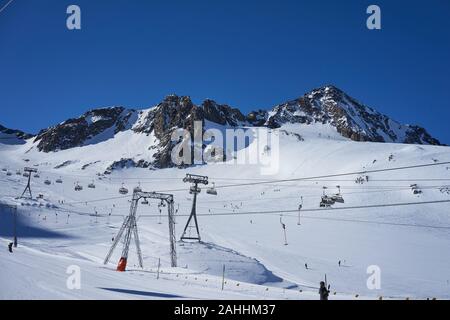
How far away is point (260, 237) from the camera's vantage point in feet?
192

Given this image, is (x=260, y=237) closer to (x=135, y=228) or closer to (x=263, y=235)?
(x=263, y=235)

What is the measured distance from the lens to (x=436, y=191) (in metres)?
88.1

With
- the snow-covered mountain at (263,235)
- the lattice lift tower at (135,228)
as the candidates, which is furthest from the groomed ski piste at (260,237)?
the lattice lift tower at (135,228)

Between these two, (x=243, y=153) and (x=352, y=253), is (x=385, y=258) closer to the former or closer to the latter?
(x=352, y=253)

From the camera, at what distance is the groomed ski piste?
18141 mm

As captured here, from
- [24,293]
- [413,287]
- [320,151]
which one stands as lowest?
[413,287]

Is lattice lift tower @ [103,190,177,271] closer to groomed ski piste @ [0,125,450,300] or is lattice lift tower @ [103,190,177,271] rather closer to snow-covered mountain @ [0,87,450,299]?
groomed ski piste @ [0,125,450,300]

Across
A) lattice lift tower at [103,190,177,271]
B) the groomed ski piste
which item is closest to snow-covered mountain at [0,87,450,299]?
the groomed ski piste

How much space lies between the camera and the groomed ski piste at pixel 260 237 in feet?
59.5

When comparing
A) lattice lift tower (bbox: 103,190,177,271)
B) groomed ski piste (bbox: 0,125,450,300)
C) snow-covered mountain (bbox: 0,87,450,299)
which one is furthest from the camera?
lattice lift tower (bbox: 103,190,177,271)

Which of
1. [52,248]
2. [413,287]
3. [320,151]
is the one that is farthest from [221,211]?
[320,151]

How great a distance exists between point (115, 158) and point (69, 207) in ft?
378

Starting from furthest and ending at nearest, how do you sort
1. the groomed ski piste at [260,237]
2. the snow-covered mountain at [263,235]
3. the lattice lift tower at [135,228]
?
the lattice lift tower at [135,228] → the snow-covered mountain at [263,235] → the groomed ski piste at [260,237]

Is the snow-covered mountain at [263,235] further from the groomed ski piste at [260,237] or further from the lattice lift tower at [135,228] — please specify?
the lattice lift tower at [135,228]
